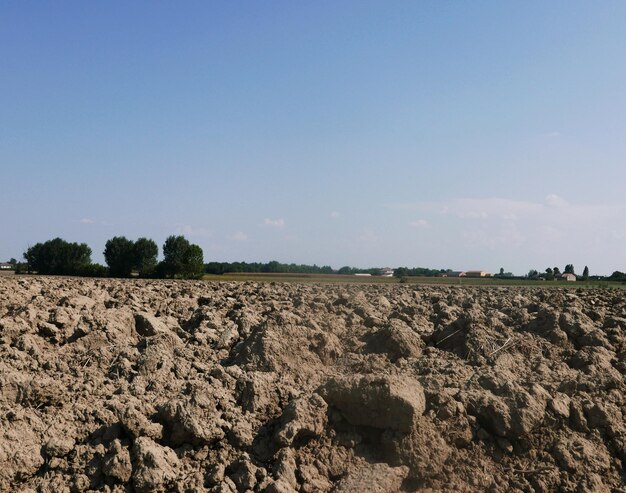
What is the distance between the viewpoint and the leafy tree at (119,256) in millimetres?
57625

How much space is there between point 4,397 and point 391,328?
4.05m

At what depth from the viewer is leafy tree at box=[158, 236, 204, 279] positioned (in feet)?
167

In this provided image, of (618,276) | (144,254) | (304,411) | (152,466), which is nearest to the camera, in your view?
(152,466)

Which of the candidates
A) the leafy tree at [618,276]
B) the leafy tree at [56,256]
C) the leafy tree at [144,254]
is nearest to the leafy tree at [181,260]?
the leafy tree at [144,254]

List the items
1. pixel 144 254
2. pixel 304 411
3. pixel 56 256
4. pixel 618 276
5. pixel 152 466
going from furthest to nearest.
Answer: pixel 56 256
pixel 144 254
pixel 618 276
pixel 304 411
pixel 152 466

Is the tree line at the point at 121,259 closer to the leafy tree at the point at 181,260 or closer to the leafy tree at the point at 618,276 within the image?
the leafy tree at the point at 181,260

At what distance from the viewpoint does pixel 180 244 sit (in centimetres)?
5462

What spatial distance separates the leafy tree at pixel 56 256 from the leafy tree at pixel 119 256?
199 centimetres

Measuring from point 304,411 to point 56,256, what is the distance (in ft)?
202

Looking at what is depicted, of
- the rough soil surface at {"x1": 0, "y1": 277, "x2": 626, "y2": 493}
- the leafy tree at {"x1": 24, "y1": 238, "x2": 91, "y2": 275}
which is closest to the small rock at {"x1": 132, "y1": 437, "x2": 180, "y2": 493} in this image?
the rough soil surface at {"x1": 0, "y1": 277, "x2": 626, "y2": 493}

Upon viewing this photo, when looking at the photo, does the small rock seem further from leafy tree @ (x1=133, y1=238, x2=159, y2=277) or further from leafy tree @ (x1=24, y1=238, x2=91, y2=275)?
leafy tree @ (x1=24, y1=238, x2=91, y2=275)

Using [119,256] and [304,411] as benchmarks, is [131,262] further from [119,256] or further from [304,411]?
[304,411]

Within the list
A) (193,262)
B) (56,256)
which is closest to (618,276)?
(193,262)

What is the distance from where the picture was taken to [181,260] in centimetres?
5203
